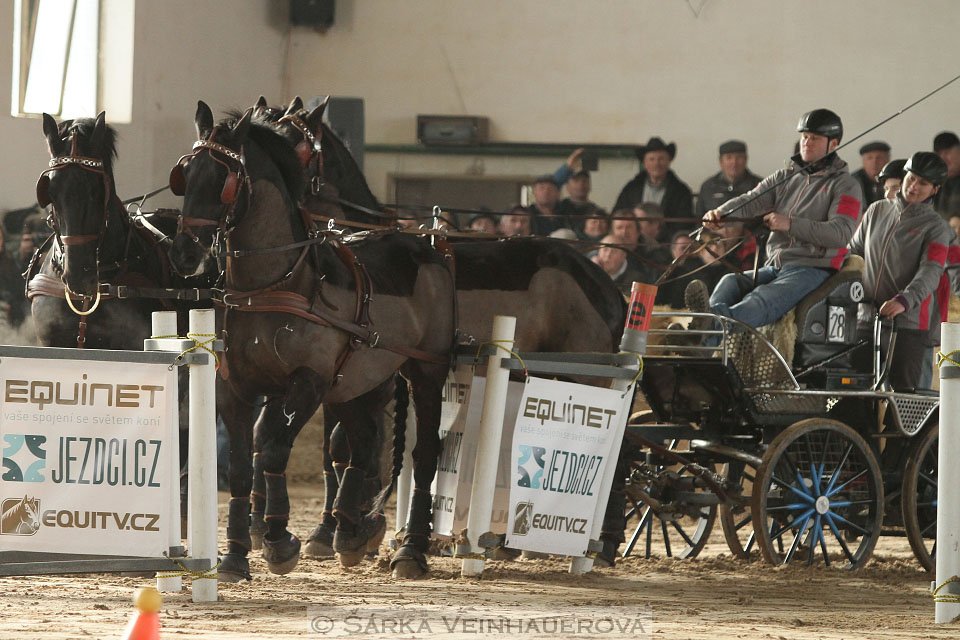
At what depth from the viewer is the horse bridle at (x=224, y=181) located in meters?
5.59

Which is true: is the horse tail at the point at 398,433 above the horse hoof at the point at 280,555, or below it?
above

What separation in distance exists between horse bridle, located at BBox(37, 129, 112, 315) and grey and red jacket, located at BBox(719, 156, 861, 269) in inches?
133

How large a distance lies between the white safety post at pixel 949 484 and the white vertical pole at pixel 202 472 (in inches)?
108

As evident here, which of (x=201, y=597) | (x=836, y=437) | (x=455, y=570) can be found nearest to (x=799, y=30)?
(x=836, y=437)

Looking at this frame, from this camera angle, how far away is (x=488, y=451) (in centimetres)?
613

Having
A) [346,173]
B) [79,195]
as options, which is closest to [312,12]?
[346,173]

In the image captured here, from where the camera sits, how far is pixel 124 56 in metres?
11.5

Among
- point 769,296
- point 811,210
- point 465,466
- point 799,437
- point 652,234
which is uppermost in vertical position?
point 652,234

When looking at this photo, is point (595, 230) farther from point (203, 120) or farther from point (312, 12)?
point (203, 120)

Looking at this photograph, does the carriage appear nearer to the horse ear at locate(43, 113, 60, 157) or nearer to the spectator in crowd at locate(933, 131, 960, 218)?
the horse ear at locate(43, 113, 60, 157)

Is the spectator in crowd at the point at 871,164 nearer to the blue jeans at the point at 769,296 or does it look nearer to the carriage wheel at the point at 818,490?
the blue jeans at the point at 769,296

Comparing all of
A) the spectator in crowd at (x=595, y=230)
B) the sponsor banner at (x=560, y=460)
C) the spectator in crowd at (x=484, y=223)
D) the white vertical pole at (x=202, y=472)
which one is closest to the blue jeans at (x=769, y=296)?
the sponsor banner at (x=560, y=460)

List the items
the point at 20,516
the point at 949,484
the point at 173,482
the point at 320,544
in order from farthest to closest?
the point at 320,544
the point at 949,484
the point at 173,482
the point at 20,516

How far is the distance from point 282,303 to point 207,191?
0.57 meters
